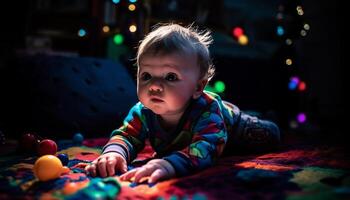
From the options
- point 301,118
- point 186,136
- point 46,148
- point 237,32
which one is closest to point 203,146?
point 186,136

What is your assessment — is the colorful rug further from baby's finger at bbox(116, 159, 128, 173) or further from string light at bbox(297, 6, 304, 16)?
string light at bbox(297, 6, 304, 16)

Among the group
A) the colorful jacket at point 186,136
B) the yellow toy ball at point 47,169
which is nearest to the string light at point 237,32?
the colorful jacket at point 186,136

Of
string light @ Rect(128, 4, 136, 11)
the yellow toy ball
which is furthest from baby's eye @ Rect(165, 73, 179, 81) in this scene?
string light @ Rect(128, 4, 136, 11)

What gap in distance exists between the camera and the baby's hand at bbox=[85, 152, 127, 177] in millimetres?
971

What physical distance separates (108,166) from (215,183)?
0.98 ft

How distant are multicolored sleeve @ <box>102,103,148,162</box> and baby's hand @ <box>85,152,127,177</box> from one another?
0.08 meters

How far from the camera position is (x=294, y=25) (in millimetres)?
2439

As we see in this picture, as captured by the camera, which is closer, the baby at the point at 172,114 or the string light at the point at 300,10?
the baby at the point at 172,114

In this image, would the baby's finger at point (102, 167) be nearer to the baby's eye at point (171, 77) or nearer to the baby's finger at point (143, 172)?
the baby's finger at point (143, 172)

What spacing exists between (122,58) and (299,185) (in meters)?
2.05

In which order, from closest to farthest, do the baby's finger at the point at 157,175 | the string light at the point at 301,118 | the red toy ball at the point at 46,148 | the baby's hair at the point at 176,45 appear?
the baby's finger at the point at 157,175, the baby's hair at the point at 176,45, the red toy ball at the point at 46,148, the string light at the point at 301,118

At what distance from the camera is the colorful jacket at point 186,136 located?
3.25 feet

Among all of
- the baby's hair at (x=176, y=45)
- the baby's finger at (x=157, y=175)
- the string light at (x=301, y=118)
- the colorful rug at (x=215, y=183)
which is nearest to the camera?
the colorful rug at (x=215, y=183)

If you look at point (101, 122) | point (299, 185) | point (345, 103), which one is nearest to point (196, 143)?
point (299, 185)
